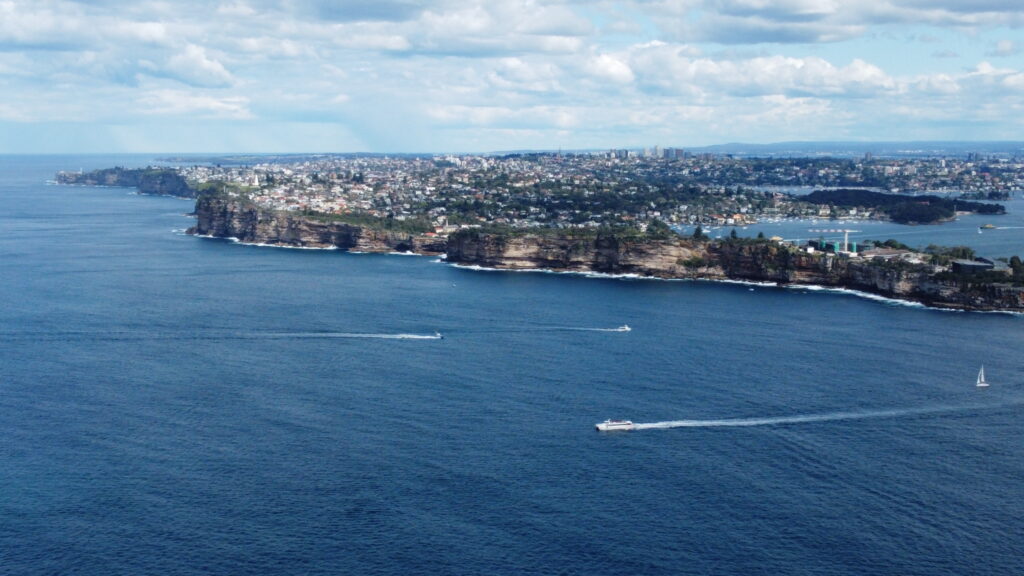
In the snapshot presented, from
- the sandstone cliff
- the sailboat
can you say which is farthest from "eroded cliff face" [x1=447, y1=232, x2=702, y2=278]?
the sandstone cliff

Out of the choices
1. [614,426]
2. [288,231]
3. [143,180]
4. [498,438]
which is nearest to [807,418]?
[614,426]

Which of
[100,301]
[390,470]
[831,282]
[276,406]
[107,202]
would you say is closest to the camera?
[390,470]

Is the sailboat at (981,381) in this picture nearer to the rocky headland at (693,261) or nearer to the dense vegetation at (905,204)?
the rocky headland at (693,261)

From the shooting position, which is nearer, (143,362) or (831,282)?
(143,362)

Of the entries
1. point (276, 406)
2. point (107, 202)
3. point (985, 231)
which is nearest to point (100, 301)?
point (276, 406)

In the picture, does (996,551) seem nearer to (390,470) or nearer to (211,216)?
(390,470)
